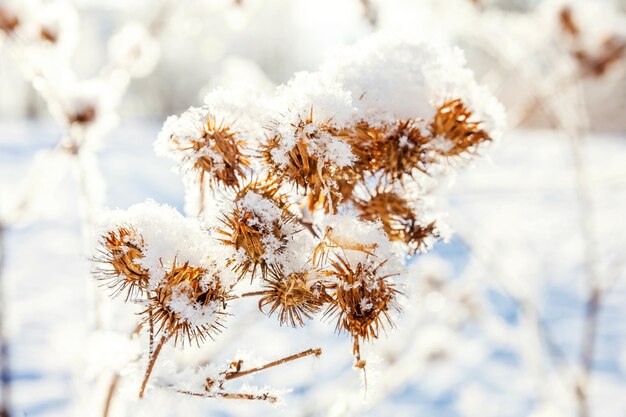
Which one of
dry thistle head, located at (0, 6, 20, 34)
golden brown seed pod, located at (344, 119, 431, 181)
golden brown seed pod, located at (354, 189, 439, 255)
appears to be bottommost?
golden brown seed pod, located at (354, 189, 439, 255)

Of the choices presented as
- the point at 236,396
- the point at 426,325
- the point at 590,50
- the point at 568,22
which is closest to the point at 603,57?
the point at 590,50

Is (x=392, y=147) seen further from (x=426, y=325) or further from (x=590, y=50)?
(x=426, y=325)

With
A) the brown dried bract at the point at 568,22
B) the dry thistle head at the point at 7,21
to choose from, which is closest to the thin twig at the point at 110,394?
the dry thistle head at the point at 7,21

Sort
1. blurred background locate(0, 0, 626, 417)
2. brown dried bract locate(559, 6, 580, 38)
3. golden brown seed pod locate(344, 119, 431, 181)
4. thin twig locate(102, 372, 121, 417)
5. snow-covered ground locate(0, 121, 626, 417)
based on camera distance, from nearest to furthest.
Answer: golden brown seed pod locate(344, 119, 431, 181), thin twig locate(102, 372, 121, 417), snow-covered ground locate(0, 121, 626, 417), blurred background locate(0, 0, 626, 417), brown dried bract locate(559, 6, 580, 38)

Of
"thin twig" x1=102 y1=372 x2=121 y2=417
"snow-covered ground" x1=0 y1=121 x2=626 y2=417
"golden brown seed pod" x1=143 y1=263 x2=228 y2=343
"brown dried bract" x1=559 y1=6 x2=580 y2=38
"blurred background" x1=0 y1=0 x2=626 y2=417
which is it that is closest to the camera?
"golden brown seed pod" x1=143 y1=263 x2=228 y2=343

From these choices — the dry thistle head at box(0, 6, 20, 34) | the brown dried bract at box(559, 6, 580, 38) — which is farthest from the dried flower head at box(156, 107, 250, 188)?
the brown dried bract at box(559, 6, 580, 38)

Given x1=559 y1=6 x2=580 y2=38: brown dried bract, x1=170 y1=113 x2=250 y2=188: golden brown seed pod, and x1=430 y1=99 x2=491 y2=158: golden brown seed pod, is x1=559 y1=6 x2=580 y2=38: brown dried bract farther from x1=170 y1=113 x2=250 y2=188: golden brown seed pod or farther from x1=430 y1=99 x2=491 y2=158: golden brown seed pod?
x1=170 y1=113 x2=250 y2=188: golden brown seed pod

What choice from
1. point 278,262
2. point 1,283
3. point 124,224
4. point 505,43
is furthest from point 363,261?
point 505,43
